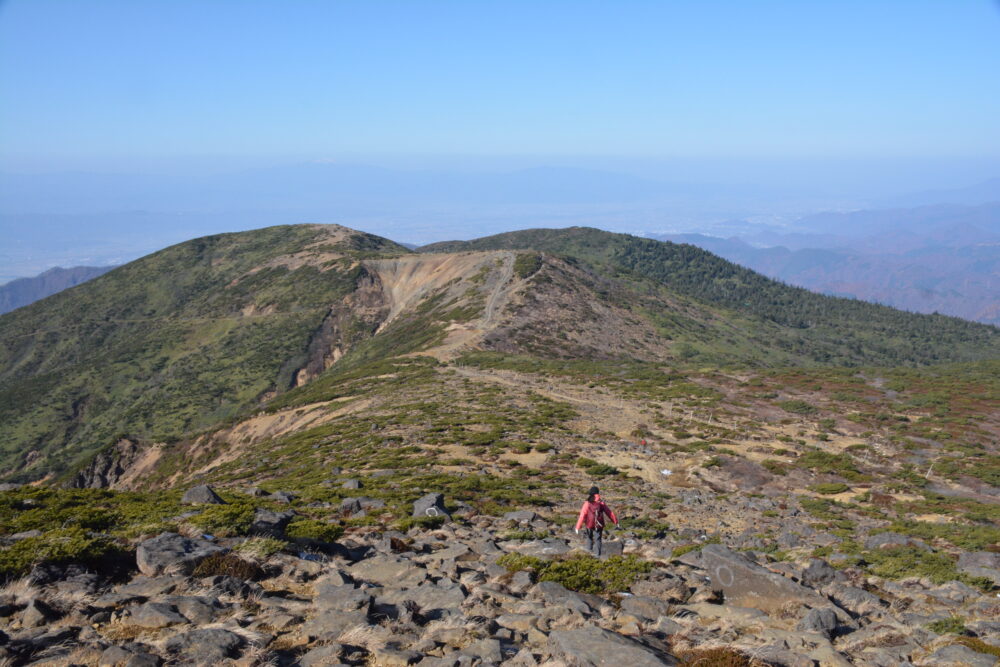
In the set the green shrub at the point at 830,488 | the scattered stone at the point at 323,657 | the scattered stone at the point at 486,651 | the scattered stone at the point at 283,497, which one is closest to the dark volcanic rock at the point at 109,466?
the scattered stone at the point at 283,497

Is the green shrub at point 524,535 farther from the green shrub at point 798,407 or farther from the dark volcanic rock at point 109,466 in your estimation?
the dark volcanic rock at point 109,466

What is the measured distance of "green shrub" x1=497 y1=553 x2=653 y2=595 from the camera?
13.4 m

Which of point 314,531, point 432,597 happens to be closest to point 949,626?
point 432,597

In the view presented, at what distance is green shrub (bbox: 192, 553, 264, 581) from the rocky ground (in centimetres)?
3

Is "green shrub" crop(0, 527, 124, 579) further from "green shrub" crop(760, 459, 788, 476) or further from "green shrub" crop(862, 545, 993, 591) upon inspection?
"green shrub" crop(760, 459, 788, 476)

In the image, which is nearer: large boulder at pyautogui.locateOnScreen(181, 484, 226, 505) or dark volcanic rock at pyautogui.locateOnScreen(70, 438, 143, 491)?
large boulder at pyautogui.locateOnScreen(181, 484, 226, 505)

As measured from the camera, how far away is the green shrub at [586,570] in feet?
43.9

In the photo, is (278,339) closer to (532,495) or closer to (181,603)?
(532,495)

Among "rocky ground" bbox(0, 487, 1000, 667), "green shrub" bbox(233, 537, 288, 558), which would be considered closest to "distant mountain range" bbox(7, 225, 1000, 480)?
"green shrub" bbox(233, 537, 288, 558)

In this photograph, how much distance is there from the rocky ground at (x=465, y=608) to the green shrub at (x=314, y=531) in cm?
34

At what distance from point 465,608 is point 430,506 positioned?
8.01 metres

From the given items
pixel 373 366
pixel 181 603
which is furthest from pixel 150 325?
pixel 181 603

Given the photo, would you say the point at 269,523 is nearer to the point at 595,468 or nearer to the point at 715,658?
the point at 715,658

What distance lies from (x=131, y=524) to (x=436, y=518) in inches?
343
